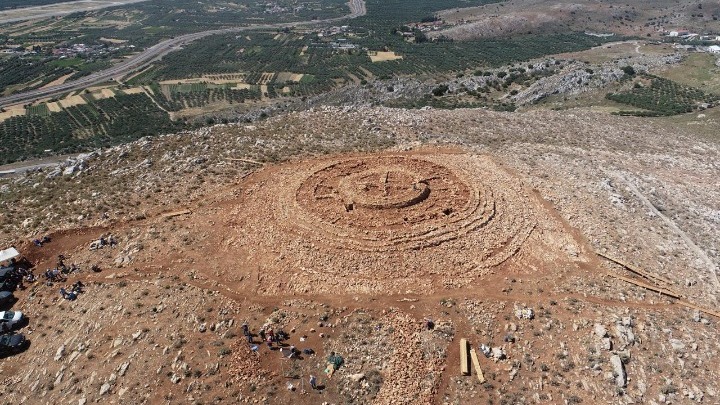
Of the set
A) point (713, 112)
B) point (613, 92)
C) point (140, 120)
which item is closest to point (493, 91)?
point (613, 92)

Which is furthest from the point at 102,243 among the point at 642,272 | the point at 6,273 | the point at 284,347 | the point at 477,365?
the point at 642,272

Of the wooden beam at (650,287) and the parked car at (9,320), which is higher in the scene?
the parked car at (9,320)

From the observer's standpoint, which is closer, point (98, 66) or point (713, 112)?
point (713, 112)

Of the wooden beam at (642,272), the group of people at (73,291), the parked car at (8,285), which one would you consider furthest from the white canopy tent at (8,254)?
the wooden beam at (642,272)

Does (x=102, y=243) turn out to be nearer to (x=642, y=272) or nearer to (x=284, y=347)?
(x=284, y=347)

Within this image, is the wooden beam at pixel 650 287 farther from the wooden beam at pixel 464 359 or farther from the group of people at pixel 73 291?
the group of people at pixel 73 291

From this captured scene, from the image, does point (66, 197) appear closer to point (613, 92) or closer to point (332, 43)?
point (613, 92)
